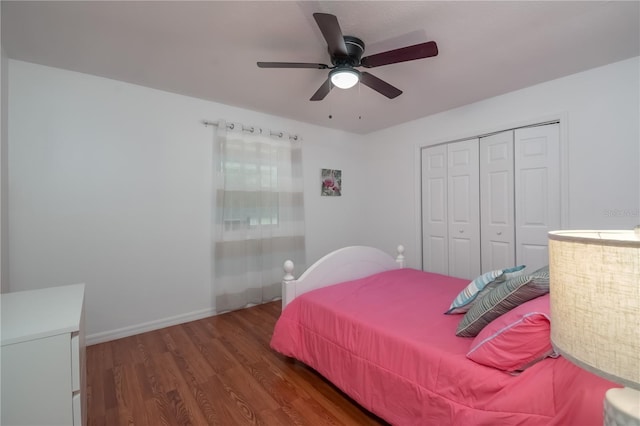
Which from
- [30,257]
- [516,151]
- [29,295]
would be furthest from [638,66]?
[30,257]

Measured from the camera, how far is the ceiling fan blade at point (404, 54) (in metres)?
1.55

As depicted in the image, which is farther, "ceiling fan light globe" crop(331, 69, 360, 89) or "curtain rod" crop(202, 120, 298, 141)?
"curtain rod" crop(202, 120, 298, 141)

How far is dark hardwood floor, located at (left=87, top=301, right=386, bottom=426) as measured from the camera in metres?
1.52

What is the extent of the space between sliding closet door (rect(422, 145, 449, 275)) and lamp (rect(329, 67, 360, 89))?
2005mm

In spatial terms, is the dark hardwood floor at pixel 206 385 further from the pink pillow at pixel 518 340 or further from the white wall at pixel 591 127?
the white wall at pixel 591 127

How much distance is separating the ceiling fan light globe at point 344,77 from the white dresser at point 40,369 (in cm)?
188

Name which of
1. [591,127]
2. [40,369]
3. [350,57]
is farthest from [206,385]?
[591,127]

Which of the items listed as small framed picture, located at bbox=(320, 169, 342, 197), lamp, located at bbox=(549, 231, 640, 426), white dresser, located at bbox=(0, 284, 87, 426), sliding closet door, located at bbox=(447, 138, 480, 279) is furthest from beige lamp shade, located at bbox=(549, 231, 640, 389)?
small framed picture, located at bbox=(320, 169, 342, 197)

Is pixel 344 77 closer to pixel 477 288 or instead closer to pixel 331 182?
pixel 477 288

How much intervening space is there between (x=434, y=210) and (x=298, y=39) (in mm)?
2565

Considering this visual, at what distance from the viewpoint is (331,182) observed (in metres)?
3.98

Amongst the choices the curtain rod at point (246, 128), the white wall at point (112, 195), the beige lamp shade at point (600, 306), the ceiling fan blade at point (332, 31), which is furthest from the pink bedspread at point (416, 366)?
the curtain rod at point (246, 128)

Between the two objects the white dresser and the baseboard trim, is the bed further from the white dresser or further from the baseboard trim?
the baseboard trim

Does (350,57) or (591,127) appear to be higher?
(350,57)
